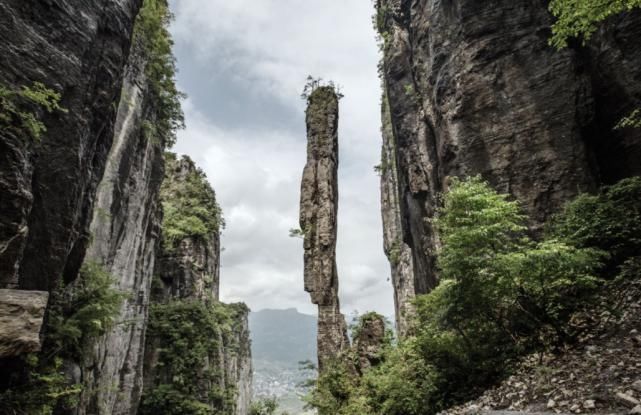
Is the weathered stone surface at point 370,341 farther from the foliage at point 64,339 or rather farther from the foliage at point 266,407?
the foliage at point 266,407

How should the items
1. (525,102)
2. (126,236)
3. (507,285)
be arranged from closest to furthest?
(507,285)
(525,102)
(126,236)

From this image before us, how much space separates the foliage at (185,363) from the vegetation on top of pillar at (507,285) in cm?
1779

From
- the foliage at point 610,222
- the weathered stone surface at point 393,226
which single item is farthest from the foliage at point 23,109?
the weathered stone surface at point 393,226

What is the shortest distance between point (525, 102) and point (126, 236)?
1843 cm

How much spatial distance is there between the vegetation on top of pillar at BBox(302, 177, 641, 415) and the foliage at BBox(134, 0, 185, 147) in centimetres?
1655

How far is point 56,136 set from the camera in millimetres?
9734

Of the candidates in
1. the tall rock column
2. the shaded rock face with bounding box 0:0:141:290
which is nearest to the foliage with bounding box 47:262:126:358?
the shaded rock face with bounding box 0:0:141:290

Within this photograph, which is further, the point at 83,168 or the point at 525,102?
the point at 525,102

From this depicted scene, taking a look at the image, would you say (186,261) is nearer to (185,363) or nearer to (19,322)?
(185,363)

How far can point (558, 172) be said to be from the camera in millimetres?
12648

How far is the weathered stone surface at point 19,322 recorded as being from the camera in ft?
20.5

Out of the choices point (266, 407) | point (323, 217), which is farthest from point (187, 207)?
point (266, 407)

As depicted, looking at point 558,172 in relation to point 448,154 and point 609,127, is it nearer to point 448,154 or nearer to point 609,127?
point 609,127

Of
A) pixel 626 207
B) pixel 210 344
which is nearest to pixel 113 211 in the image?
pixel 210 344
